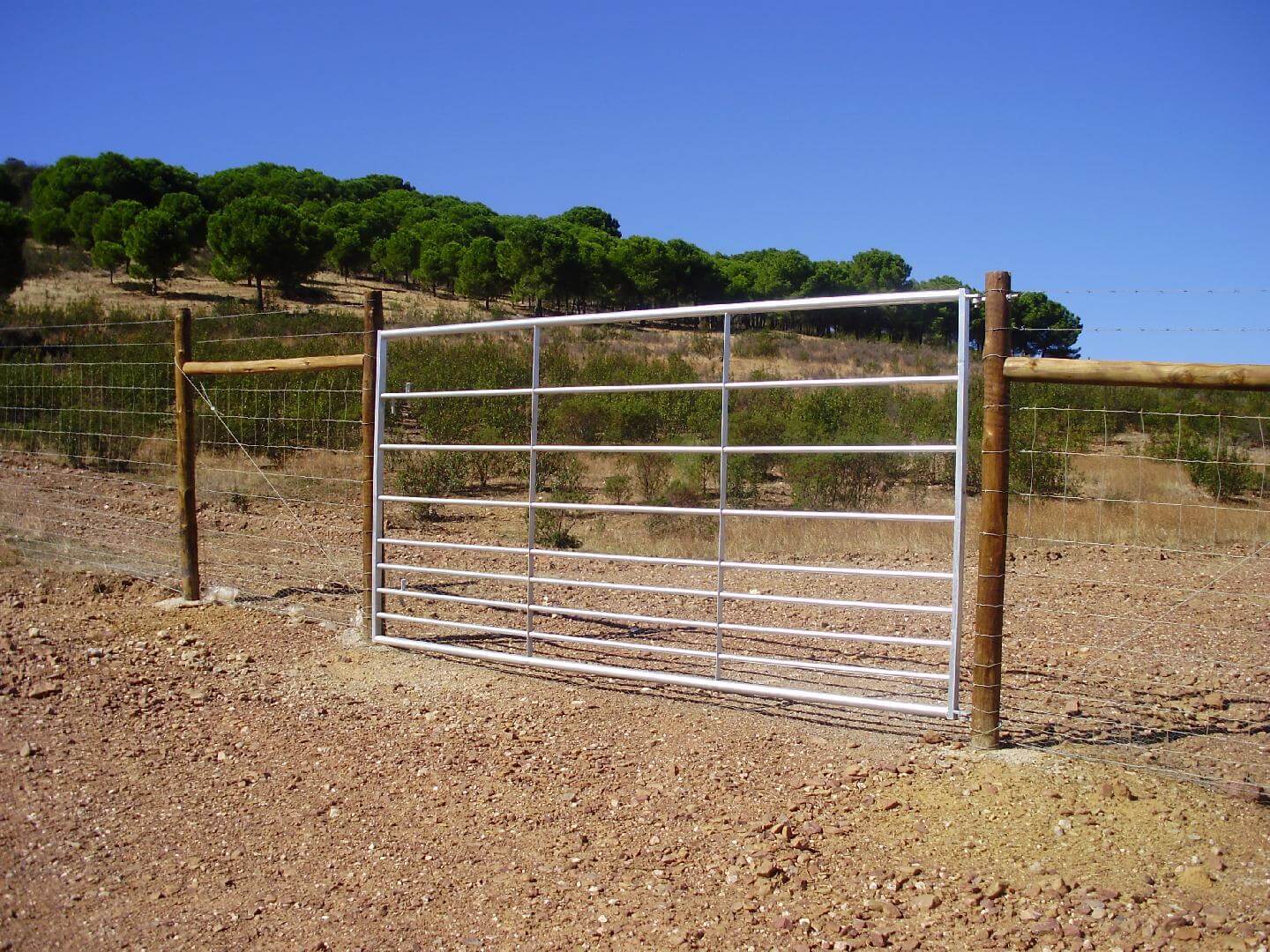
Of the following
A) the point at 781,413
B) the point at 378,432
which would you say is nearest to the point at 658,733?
the point at 378,432

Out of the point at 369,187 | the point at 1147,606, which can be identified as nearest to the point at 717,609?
the point at 1147,606

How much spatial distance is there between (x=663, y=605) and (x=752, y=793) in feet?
13.7

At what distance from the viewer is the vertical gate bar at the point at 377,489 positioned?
7.00m

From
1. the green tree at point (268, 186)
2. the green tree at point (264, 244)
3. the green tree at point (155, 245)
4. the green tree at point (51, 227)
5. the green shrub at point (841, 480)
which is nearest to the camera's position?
the green shrub at point (841, 480)

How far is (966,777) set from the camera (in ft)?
14.9

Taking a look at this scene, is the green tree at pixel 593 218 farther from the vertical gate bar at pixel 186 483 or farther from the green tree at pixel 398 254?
the vertical gate bar at pixel 186 483

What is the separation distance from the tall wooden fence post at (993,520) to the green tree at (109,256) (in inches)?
1746

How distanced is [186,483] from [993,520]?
657 cm

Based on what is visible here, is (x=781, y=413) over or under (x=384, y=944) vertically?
over

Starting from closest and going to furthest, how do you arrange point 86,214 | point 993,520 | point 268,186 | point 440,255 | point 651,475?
point 993,520 < point 651,475 < point 440,255 < point 86,214 < point 268,186

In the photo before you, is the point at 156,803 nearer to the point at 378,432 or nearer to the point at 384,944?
the point at 384,944

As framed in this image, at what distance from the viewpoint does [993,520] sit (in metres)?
4.87

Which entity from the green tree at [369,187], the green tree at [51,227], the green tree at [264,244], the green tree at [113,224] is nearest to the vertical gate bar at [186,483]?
the green tree at [264,244]

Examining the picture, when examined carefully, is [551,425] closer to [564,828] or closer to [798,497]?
[798,497]
